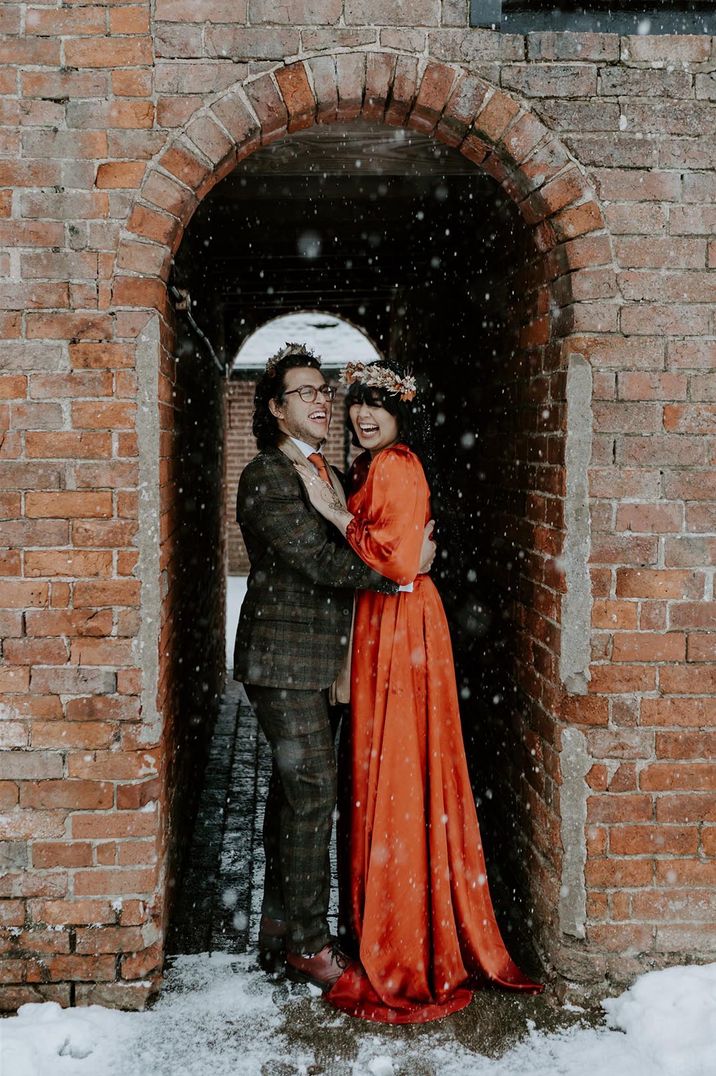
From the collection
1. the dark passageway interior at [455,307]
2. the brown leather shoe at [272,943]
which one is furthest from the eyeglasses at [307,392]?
the brown leather shoe at [272,943]

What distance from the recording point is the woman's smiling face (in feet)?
11.7

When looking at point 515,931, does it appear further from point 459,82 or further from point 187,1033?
point 459,82

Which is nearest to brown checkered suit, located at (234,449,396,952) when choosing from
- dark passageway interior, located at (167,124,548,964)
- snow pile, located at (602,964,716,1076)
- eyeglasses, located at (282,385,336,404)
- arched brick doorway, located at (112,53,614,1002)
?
eyeglasses, located at (282,385,336,404)

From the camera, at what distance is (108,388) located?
10.3ft

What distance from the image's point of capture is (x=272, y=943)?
11.8ft

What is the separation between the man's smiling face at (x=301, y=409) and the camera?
3617 millimetres

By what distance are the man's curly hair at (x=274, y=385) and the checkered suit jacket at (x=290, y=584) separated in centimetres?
17

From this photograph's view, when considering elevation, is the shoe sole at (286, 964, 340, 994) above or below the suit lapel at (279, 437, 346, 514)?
below

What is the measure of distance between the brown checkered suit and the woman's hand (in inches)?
1.4

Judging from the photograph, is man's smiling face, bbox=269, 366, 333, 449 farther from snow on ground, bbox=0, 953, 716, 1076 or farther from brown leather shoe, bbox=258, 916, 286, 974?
snow on ground, bbox=0, 953, 716, 1076

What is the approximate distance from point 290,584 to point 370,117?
1.72 meters

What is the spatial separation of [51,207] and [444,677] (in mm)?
2195

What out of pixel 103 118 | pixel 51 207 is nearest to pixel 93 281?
pixel 51 207

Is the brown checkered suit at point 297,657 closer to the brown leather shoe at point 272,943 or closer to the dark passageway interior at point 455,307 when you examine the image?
the brown leather shoe at point 272,943
